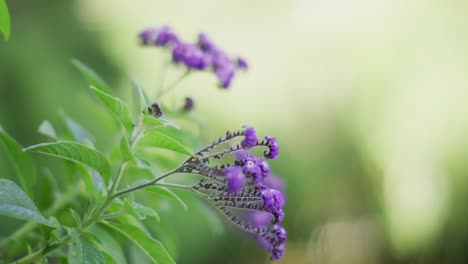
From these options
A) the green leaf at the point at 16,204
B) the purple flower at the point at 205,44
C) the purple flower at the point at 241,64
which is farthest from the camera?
the purple flower at the point at 241,64

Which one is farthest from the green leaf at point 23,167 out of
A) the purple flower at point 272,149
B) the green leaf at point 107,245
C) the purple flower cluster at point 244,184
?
the purple flower at point 272,149

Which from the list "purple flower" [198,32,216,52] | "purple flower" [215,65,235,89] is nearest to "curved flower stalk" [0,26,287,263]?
"purple flower" [215,65,235,89]

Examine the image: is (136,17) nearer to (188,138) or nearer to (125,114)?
(188,138)

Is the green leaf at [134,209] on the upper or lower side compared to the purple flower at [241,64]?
lower

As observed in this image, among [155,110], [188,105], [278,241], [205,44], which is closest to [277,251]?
[278,241]

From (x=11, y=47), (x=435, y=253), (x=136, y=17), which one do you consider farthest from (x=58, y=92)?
(x=435, y=253)

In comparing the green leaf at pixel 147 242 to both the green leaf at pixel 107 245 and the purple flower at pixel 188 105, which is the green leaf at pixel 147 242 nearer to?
the green leaf at pixel 107 245

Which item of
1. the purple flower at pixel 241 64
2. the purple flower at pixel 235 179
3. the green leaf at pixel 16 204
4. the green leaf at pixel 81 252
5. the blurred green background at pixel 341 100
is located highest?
the blurred green background at pixel 341 100
